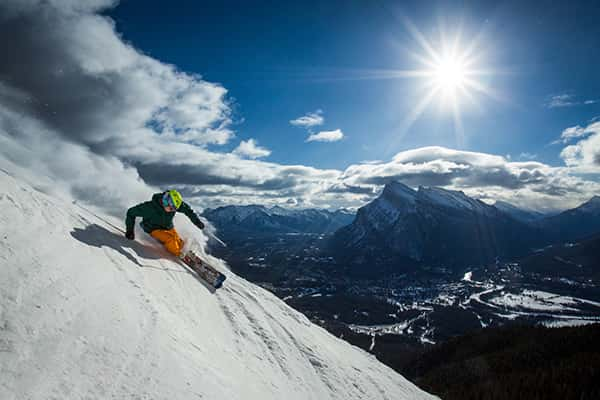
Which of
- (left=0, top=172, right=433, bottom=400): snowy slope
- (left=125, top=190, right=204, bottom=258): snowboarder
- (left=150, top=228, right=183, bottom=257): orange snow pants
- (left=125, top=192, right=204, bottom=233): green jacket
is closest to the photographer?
(left=0, top=172, right=433, bottom=400): snowy slope

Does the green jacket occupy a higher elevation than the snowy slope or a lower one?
higher

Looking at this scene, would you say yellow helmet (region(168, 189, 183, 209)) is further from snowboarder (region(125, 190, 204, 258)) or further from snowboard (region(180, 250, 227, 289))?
snowboard (region(180, 250, 227, 289))

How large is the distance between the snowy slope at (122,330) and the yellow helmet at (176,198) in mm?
1922

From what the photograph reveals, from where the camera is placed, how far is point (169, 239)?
11.9 meters

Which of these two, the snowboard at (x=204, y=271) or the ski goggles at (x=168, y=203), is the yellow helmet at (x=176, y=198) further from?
the snowboard at (x=204, y=271)

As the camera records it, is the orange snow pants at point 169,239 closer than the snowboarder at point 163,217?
No

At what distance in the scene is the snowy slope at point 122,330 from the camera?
436cm

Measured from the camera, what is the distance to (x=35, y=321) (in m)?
4.64

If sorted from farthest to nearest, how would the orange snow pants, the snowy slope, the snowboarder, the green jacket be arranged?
the orange snow pants → the snowboarder → the green jacket → the snowy slope

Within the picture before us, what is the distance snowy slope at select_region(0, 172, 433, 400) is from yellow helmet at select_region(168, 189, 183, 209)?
6.30 ft

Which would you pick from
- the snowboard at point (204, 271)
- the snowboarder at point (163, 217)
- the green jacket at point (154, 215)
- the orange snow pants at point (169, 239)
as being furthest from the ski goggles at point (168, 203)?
the snowboard at point (204, 271)

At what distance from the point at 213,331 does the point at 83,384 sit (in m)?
4.51

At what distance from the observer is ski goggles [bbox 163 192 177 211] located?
1161 cm

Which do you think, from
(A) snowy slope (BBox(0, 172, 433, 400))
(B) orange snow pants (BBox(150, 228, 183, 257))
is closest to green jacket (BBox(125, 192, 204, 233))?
(B) orange snow pants (BBox(150, 228, 183, 257))
